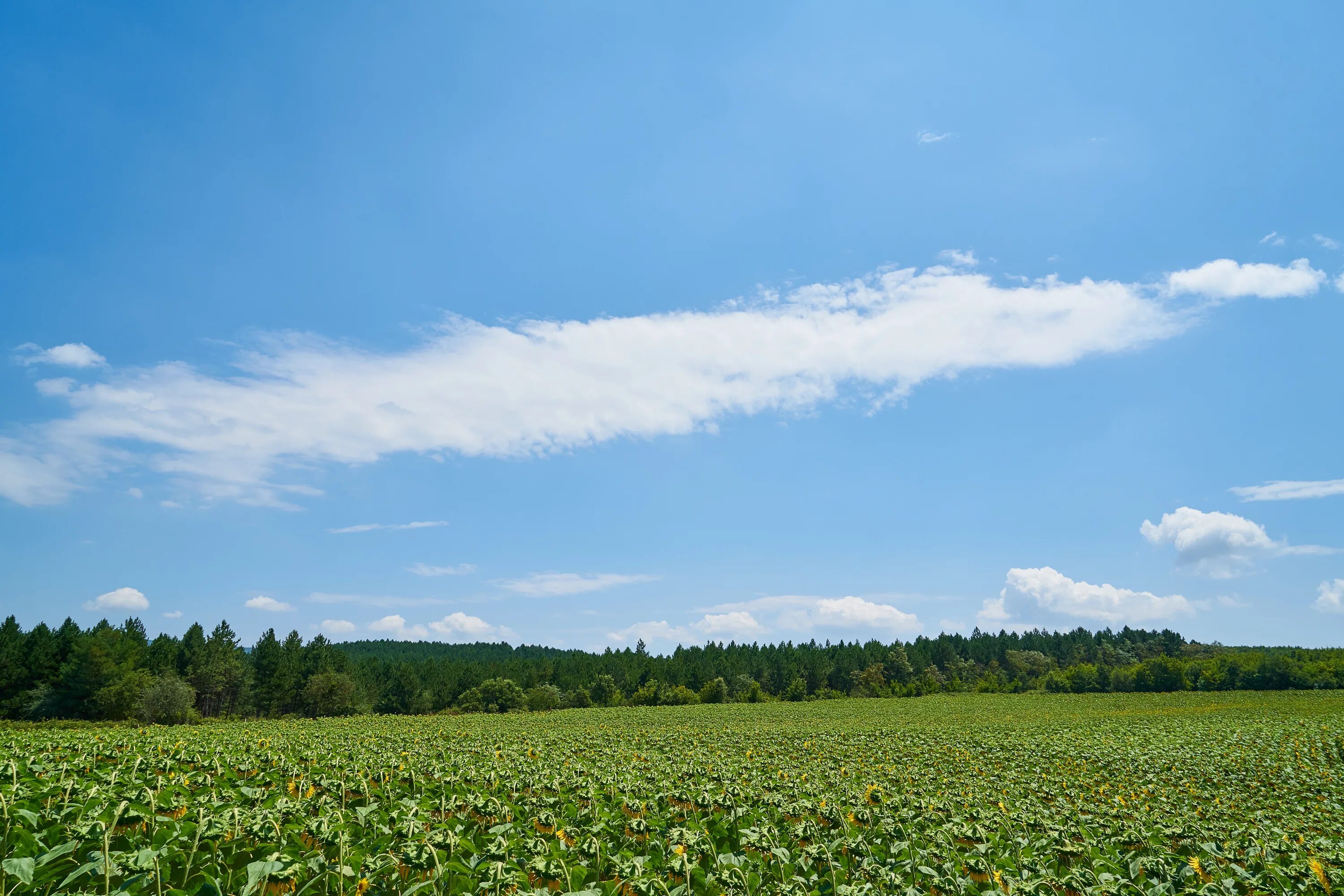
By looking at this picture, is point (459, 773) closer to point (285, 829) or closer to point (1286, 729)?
point (285, 829)

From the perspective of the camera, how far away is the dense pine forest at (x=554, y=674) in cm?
6875

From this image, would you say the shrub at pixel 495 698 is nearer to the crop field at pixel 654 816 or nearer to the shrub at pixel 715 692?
the shrub at pixel 715 692

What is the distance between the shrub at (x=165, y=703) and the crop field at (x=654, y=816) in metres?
43.1

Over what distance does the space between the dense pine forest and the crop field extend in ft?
176

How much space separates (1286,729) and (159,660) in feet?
395

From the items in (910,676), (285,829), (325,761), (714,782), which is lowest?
(910,676)

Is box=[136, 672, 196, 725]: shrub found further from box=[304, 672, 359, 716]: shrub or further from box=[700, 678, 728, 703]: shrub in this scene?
box=[700, 678, 728, 703]: shrub

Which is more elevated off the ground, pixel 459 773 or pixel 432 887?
pixel 432 887

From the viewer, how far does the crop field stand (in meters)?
6.60

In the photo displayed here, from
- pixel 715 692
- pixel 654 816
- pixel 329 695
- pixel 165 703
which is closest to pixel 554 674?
pixel 715 692

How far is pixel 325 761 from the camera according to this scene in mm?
18797

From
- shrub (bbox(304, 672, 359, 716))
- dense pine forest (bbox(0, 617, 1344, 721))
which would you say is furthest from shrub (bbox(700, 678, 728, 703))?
shrub (bbox(304, 672, 359, 716))

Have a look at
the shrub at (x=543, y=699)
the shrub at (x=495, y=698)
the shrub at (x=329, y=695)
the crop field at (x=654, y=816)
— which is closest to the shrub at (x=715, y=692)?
the shrub at (x=543, y=699)

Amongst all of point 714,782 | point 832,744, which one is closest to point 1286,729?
point 832,744
